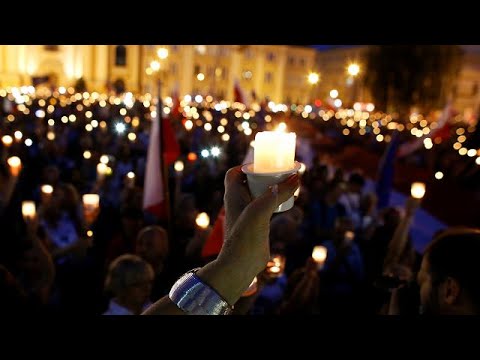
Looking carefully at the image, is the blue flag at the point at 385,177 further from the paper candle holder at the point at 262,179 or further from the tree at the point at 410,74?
the tree at the point at 410,74

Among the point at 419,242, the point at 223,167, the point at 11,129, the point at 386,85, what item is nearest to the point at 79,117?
the point at 11,129

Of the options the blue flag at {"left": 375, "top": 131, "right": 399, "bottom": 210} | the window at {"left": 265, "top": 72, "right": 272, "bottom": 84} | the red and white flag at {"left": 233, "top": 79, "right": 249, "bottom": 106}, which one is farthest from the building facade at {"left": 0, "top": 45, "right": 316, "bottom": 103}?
the blue flag at {"left": 375, "top": 131, "right": 399, "bottom": 210}

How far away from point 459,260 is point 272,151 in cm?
83

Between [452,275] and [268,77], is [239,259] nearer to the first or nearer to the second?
[452,275]

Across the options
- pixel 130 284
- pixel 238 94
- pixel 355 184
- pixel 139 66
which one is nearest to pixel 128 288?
pixel 130 284

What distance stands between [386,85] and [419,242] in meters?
32.4

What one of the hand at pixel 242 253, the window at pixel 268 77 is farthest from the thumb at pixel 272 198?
the window at pixel 268 77

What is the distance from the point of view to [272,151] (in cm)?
131

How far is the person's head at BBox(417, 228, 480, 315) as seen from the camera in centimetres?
158

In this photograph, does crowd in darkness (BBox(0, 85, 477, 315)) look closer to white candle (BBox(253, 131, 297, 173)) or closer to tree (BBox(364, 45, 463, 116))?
white candle (BBox(253, 131, 297, 173))

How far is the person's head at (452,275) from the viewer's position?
1.58 m

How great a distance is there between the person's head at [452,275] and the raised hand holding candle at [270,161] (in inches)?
28.1

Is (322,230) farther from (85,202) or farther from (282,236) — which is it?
(85,202)

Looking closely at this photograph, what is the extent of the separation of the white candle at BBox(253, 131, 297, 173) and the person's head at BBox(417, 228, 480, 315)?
74 centimetres
